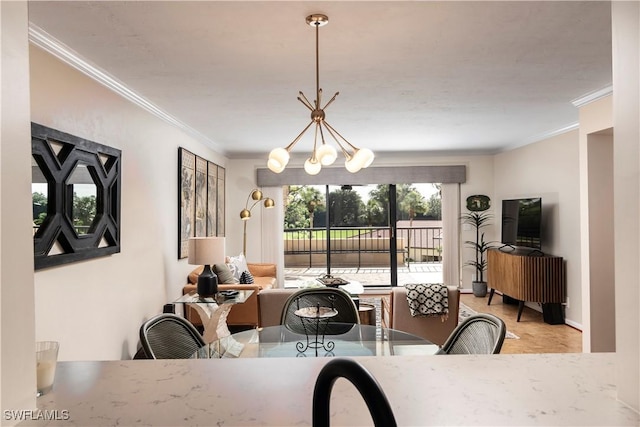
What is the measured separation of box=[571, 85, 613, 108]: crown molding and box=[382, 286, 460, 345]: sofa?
6.86 ft

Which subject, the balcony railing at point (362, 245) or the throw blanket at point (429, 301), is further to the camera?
the balcony railing at point (362, 245)

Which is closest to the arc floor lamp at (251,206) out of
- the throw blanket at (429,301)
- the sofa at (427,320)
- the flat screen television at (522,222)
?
the sofa at (427,320)

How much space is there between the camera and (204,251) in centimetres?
395

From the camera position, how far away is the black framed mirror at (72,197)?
7.94 feet

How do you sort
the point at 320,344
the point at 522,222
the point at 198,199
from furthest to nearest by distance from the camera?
the point at 522,222 → the point at 198,199 → the point at 320,344

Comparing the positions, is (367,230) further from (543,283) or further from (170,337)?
(170,337)

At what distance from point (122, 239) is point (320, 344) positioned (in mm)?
1963

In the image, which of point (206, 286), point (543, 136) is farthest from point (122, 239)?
point (543, 136)

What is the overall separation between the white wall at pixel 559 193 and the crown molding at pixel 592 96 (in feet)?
4.40

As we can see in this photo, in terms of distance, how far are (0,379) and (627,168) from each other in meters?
1.13

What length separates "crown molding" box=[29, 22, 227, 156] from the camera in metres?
2.40

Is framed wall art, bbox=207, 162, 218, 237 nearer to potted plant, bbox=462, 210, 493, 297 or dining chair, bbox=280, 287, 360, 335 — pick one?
dining chair, bbox=280, 287, 360, 335

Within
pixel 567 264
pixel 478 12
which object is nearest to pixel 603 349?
→ pixel 567 264

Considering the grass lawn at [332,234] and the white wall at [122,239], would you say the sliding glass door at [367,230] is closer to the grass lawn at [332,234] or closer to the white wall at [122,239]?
the grass lawn at [332,234]
